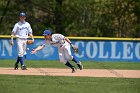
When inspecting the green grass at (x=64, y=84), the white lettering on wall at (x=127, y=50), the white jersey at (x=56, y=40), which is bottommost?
the white lettering on wall at (x=127, y=50)

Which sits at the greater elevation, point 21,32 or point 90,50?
point 21,32

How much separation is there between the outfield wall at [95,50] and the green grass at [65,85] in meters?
11.3

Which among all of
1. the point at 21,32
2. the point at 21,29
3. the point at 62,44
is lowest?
the point at 62,44

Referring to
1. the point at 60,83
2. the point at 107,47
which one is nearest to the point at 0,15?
the point at 107,47

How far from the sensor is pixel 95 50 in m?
25.7

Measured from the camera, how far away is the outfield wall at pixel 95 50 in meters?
25.4

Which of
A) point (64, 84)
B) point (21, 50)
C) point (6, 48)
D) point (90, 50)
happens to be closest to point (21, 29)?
point (21, 50)

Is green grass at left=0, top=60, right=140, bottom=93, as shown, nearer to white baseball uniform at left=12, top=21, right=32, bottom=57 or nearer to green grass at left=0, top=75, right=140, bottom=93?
green grass at left=0, top=75, right=140, bottom=93

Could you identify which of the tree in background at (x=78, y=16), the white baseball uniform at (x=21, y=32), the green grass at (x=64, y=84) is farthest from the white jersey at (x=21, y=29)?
the tree in background at (x=78, y=16)

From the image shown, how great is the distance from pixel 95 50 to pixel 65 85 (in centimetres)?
1368

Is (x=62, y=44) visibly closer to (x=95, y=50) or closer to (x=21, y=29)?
(x=21, y=29)

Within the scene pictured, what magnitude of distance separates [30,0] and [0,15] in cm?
298

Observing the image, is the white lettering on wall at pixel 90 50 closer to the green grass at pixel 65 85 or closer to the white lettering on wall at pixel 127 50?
the white lettering on wall at pixel 127 50

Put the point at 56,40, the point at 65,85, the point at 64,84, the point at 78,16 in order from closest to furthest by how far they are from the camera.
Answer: the point at 65,85 → the point at 64,84 → the point at 56,40 → the point at 78,16
